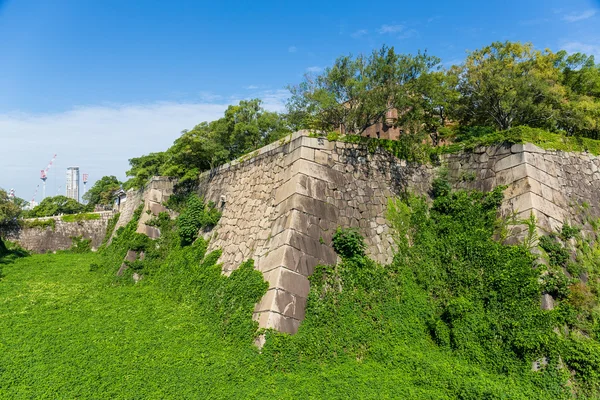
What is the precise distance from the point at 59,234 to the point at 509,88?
26.9 meters

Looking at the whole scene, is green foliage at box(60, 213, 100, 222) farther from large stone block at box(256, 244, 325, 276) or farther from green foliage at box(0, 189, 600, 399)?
large stone block at box(256, 244, 325, 276)

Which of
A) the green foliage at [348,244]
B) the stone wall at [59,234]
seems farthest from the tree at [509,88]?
the stone wall at [59,234]

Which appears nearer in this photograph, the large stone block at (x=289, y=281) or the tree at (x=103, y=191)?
the large stone block at (x=289, y=281)

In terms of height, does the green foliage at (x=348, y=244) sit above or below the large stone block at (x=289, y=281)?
above

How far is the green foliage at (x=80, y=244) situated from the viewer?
2395 centimetres

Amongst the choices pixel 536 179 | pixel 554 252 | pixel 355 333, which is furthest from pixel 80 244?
pixel 554 252

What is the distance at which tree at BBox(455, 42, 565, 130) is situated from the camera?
50.8 ft

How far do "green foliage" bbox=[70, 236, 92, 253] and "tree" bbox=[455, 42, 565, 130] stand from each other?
23.2 meters

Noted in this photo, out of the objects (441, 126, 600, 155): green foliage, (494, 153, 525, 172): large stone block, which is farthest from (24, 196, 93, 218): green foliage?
(494, 153, 525, 172): large stone block

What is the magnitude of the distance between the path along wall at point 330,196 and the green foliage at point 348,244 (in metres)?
0.21

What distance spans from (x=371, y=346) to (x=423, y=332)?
127 cm

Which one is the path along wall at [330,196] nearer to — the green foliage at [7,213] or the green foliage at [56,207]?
the green foliage at [7,213]

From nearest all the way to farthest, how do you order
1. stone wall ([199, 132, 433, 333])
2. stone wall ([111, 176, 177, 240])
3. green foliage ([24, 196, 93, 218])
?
stone wall ([199, 132, 433, 333]) < stone wall ([111, 176, 177, 240]) < green foliage ([24, 196, 93, 218])

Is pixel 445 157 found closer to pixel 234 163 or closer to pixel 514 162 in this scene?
pixel 514 162
